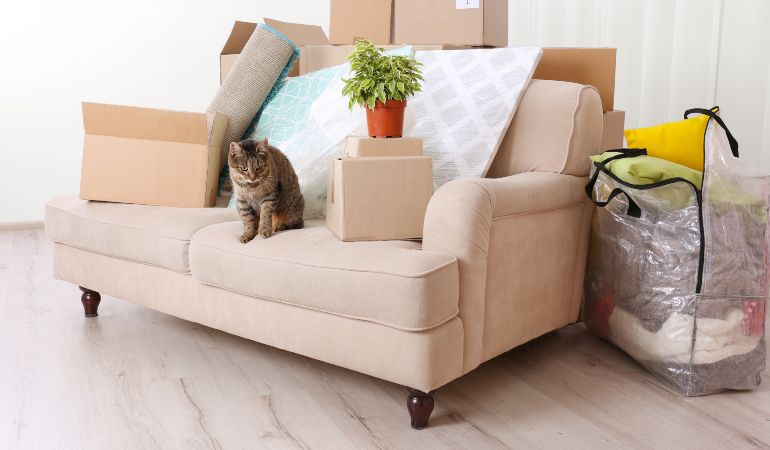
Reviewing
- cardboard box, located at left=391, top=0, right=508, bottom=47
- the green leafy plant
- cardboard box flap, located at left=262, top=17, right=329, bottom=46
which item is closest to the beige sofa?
the green leafy plant

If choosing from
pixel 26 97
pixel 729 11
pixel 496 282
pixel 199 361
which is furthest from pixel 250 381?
pixel 26 97

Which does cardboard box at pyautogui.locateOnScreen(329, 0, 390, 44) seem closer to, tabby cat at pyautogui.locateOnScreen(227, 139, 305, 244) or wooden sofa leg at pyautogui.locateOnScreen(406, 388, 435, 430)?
tabby cat at pyautogui.locateOnScreen(227, 139, 305, 244)

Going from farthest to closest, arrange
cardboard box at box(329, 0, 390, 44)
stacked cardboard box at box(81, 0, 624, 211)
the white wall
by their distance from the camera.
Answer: the white wall, cardboard box at box(329, 0, 390, 44), stacked cardboard box at box(81, 0, 624, 211)

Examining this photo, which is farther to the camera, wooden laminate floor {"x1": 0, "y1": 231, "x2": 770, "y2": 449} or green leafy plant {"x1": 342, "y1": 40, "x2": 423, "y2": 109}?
green leafy plant {"x1": 342, "y1": 40, "x2": 423, "y2": 109}

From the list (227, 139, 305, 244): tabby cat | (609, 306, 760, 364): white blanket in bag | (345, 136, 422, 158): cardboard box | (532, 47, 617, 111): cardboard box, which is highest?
(532, 47, 617, 111): cardboard box

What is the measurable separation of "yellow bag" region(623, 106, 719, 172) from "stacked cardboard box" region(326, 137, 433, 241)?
695mm

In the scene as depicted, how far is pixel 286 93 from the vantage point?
2.69 metres

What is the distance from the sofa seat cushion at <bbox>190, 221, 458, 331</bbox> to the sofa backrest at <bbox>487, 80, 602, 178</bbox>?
544 mm

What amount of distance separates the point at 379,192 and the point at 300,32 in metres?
1.67

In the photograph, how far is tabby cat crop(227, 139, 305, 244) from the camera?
2074 millimetres

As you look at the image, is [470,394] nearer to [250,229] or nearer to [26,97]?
[250,229]

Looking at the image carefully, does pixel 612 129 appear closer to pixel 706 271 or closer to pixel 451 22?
pixel 451 22

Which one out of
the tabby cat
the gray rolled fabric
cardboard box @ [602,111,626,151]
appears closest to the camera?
the tabby cat

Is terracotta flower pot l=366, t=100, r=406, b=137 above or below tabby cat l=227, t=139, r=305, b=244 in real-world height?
above
